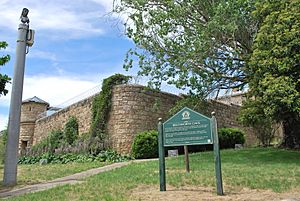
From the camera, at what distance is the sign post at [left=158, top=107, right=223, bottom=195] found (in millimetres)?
6375

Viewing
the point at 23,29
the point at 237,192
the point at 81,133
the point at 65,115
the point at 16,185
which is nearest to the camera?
the point at 237,192

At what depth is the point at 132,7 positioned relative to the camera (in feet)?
49.6

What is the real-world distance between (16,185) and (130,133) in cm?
795

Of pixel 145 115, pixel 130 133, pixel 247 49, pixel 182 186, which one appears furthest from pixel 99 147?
pixel 182 186

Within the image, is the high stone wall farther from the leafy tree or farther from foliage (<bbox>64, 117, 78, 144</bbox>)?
the leafy tree

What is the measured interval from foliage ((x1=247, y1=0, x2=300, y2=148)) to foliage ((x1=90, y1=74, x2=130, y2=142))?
25.1ft

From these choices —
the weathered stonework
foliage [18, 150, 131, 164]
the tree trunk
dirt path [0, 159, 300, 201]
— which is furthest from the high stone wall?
the weathered stonework

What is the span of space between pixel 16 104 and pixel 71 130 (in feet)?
34.7

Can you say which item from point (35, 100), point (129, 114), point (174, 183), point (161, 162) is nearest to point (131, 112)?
point (129, 114)

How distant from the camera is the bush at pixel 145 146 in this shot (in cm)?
1519

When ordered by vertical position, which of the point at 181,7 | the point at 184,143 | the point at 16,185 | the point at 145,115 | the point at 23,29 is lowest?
the point at 16,185

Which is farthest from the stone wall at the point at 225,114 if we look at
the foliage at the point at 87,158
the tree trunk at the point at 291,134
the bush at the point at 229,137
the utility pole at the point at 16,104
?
the utility pole at the point at 16,104

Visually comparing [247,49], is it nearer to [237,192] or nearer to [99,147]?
[99,147]

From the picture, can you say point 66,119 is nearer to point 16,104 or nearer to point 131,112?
point 131,112
